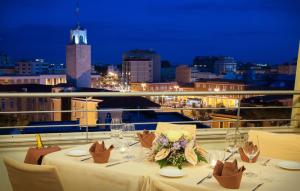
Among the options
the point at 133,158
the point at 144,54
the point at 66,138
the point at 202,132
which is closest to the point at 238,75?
the point at 144,54

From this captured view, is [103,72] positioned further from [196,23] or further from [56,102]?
[196,23]

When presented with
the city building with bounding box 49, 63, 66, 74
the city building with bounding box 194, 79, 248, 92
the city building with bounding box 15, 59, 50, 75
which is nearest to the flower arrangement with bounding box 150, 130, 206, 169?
the city building with bounding box 194, 79, 248, 92

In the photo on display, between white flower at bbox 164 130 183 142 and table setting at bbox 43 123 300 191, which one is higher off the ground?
white flower at bbox 164 130 183 142

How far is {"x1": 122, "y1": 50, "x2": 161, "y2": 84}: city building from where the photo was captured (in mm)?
13667

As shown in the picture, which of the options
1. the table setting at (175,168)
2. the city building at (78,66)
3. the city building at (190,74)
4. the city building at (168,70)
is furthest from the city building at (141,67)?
the table setting at (175,168)

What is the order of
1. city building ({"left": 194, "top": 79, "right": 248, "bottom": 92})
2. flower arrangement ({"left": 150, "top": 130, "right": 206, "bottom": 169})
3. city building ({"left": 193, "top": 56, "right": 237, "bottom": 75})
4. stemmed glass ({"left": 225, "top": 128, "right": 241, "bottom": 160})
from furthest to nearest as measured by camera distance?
city building ({"left": 193, "top": 56, "right": 237, "bottom": 75})
city building ({"left": 194, "top": 79, "right": 248, "bottom": 92})
stemmed glass ({"left": 225, "top": 128, "right": 241, "bottom": 160})
flower arrangement ({"left": 150, "top": 130, "right": 206, "bottom": 169})

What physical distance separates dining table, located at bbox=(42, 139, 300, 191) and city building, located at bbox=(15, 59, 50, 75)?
19.7 metres

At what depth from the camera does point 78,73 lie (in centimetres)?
2058

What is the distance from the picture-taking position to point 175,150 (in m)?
2.35

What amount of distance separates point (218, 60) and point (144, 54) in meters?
3.17

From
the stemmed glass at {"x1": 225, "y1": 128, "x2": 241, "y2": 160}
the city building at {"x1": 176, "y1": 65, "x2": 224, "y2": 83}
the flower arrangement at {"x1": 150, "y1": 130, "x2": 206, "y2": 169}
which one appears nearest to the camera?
the flower arrangement at {"x1": 150, "y1": 130, "x2": 206, "y2": 169}

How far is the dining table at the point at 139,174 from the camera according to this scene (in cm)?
209

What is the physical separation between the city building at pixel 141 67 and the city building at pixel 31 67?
7700mm

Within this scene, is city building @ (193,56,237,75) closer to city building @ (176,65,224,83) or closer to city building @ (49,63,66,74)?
city building @ (176,65,224,83)
